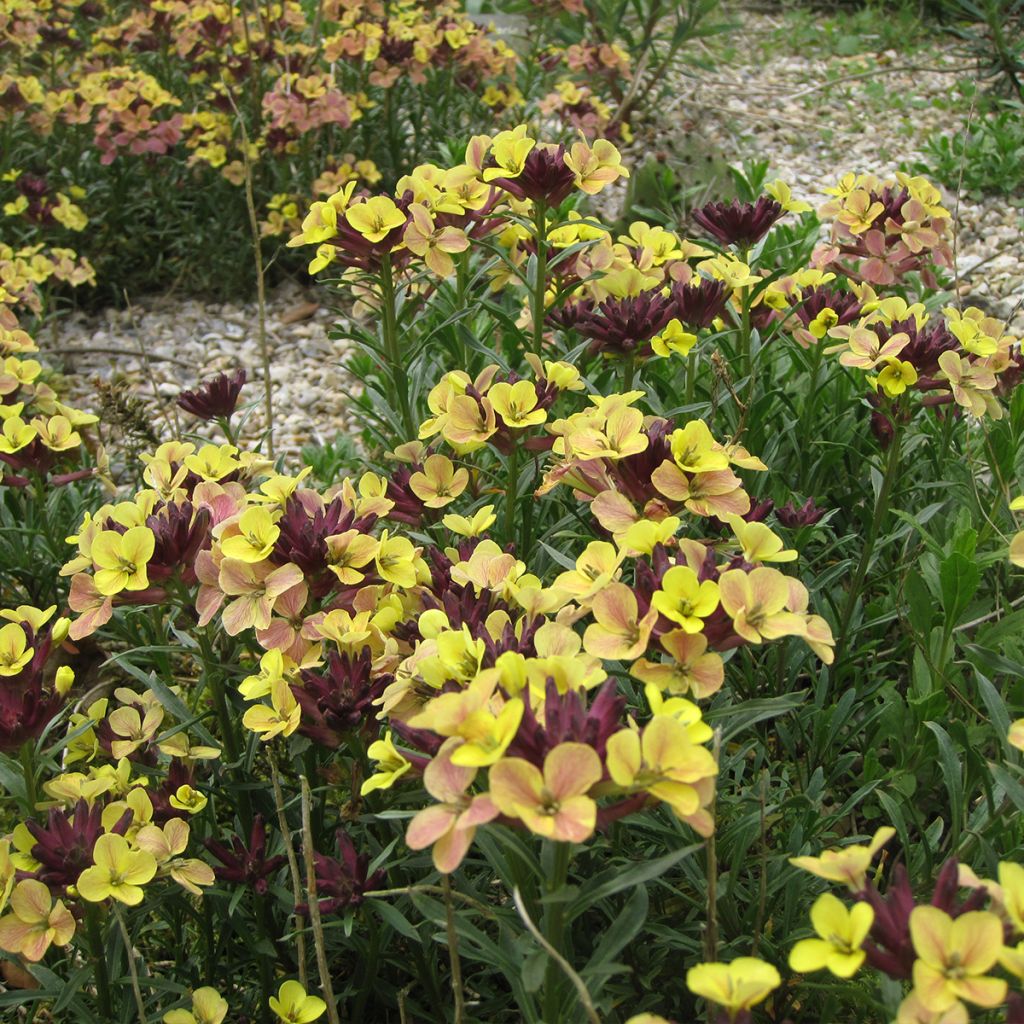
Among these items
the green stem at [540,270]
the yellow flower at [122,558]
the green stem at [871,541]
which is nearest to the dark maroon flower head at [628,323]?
the green stem at [540,270]

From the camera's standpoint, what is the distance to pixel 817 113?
6676mm

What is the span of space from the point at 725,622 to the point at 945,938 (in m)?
0.46

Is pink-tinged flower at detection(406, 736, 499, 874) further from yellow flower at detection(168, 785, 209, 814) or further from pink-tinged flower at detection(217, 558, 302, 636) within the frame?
yellow flower at detection(168, 785, 209, 814)

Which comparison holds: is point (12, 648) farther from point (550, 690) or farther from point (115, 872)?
point (550, 690)

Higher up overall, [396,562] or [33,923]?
[396,562]

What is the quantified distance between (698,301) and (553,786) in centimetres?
141

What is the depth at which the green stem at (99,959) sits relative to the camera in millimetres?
1614

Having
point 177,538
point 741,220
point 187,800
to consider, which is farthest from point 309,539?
point 741,220

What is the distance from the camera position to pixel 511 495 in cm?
205

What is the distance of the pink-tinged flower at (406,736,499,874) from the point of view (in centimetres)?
109

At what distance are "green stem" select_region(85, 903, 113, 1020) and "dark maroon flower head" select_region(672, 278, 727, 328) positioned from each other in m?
1.57

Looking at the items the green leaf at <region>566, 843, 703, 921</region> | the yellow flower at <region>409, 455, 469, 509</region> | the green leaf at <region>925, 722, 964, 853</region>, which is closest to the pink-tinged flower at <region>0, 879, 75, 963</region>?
the green leaf at <region>566, 843, 703, 921</region>

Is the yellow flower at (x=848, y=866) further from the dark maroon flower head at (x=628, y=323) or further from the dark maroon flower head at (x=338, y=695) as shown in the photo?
the dark maroon flower head at (x=628, y=323)

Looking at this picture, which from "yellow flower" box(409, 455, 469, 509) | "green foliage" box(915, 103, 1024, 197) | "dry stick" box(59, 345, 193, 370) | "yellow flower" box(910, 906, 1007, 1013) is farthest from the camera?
"green foliage" box(915, 103, 1024, 197)
